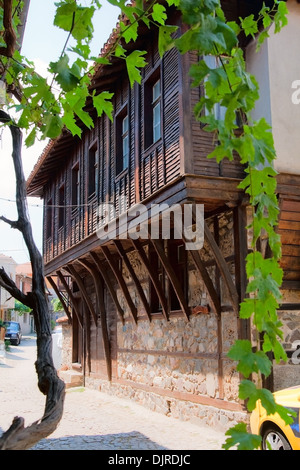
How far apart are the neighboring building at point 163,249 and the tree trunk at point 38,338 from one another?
16.0 feet

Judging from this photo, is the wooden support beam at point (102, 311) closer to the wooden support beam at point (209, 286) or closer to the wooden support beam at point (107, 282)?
the wooden support beam at point (107, 282)

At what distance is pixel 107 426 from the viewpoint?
9336 mm

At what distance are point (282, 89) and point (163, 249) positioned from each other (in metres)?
3.26

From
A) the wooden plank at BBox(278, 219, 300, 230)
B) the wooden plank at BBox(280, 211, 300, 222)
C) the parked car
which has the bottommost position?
the parked car

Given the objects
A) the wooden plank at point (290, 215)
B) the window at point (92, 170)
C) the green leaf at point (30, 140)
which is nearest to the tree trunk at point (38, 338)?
the green leaf at point (30, 140)

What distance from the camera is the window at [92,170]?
13.1 metres

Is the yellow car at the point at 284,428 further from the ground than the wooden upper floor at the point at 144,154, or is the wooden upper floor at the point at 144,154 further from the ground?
the wooden upper floor at the point at 144,154

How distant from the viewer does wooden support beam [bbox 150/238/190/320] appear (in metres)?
8.98

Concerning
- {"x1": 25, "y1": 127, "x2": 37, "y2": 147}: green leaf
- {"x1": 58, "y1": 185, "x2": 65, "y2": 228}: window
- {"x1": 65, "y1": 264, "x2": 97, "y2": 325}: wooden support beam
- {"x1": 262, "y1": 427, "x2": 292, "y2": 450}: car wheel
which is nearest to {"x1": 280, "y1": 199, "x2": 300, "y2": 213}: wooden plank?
{"x1": 262, "y1": 427, "x2": 292, "y2": 450}: car wheel

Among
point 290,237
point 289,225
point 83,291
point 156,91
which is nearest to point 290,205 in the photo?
point 289,225

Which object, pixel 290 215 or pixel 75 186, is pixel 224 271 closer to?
pixel 290 215

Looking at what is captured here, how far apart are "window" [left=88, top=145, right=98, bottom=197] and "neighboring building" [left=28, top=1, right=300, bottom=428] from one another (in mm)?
28

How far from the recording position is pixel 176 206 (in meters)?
7.80

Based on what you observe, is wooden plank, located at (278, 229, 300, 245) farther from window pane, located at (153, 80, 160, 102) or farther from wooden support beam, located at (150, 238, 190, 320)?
window pane, located at (153, 80, 160, 102)
